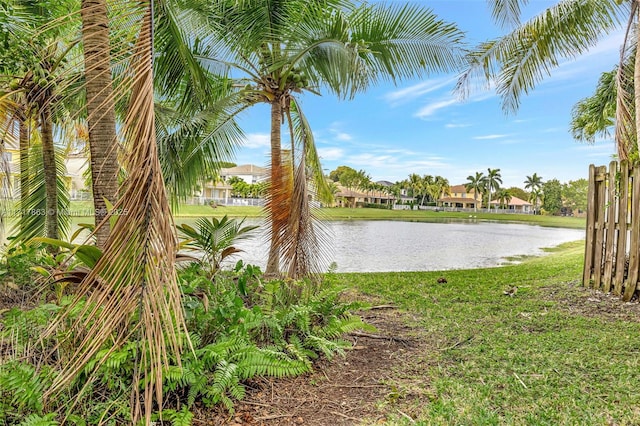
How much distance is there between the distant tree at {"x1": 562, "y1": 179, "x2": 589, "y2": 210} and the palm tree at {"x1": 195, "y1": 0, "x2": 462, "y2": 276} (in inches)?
1990

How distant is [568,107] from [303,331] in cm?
1180

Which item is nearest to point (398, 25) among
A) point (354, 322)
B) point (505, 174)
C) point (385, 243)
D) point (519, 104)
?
point (519, 104)

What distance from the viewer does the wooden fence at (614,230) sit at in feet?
14.4

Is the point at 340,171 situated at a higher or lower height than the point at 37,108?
higher

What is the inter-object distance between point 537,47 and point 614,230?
9.42 feet

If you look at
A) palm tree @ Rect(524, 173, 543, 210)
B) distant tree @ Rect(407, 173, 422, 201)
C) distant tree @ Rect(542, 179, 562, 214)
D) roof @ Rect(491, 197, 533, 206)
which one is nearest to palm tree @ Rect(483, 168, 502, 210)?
roof @ Rect(491, 197, 533, 206)

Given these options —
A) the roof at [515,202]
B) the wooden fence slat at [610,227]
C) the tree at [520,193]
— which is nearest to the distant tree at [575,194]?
the roof at [515,202]

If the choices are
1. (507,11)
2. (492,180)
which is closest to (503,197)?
(492,180)

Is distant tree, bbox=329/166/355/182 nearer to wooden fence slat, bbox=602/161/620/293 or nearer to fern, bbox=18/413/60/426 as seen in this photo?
wooden fence slat, bbox=602/161/620/293

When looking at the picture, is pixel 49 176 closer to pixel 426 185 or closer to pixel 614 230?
pixel 614 230

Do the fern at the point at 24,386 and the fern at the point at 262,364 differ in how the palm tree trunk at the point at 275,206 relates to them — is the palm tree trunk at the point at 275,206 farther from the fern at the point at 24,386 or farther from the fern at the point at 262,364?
the fern at the point at 24,386

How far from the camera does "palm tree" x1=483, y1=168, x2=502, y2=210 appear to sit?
2419 inches

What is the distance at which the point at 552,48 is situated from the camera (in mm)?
5422

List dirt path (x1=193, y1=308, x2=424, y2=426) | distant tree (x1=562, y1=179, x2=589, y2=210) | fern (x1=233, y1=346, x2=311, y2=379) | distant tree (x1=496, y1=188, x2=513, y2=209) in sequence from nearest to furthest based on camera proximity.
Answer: dirt path (x1=193, y1=308, x2=424, y2=426)
fern (x1=233, y1=346, x2=311, y2=379)
distant tree (x1=562, y1=179, x2=589, y2=210)
distant tree (x1=496, y1=188, x2=513, y2=209)
